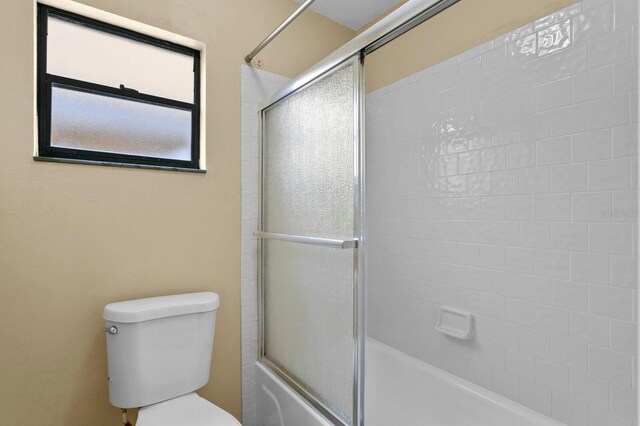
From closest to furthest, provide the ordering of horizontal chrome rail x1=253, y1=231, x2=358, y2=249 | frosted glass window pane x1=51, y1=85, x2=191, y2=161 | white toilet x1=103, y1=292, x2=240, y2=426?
1. horizontal chrome rail x1=253, y1=231, x2=358, y2=249
2. white toilet x1=103, y1=292, x2=240, y2=426
3. frosted glass window pane x1=51, y1=85, x2=191, y2=161

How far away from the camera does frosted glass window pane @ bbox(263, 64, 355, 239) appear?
4.32ft

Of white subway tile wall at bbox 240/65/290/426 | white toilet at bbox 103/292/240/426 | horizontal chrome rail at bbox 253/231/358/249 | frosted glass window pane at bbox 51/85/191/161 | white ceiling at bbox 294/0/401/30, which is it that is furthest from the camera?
white ceiling at bbox 294/0/401/30

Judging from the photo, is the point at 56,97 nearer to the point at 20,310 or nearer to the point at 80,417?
the point at 20,310

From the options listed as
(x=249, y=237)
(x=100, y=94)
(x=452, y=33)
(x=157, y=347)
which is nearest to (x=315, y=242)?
(x=249, y=237)

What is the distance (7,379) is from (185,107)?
1.38 metres

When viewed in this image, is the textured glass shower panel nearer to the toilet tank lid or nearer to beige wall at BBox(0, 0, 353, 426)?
beige wall at BBox(0, 0, 353, 426)

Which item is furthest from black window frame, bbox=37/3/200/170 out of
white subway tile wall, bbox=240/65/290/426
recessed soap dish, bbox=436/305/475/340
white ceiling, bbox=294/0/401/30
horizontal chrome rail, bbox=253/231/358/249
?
recessed soap dish, bbox=436/305/475/340

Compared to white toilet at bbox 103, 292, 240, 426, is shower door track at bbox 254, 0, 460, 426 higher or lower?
higher

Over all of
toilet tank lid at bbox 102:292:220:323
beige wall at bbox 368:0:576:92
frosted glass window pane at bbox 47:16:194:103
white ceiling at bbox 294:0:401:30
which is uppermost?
white ceiling at bbox 294:0:401:30

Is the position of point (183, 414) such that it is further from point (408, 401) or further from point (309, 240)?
point (408, 401)

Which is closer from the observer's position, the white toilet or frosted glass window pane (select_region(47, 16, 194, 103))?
the white toilet

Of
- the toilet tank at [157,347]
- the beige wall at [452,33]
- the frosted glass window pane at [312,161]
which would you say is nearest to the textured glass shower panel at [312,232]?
the frosted glass window pane at [312,161]

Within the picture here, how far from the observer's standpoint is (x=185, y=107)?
5.88 ft

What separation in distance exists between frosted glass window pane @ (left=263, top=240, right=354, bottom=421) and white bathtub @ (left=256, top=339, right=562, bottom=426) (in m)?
0.12
